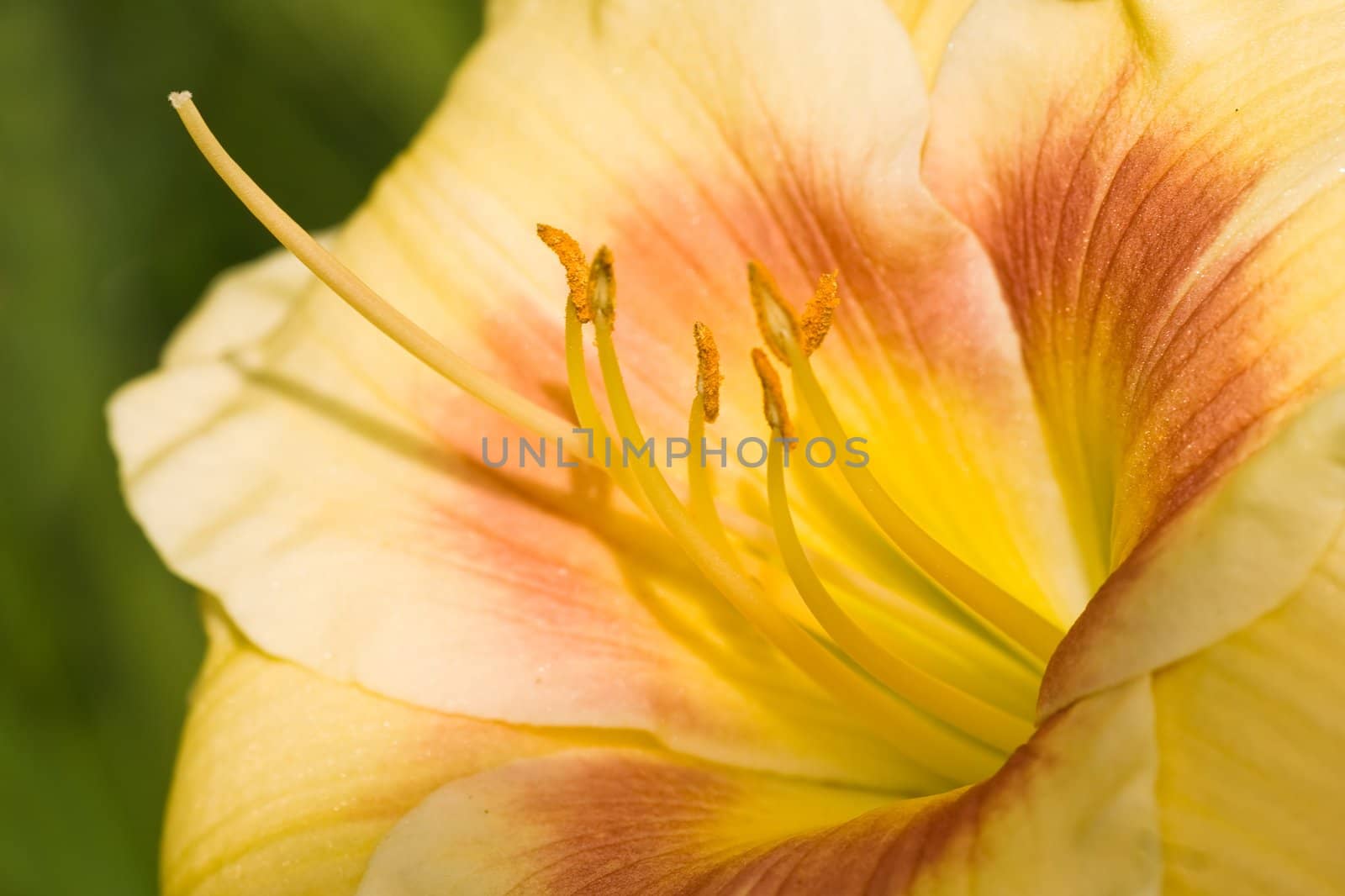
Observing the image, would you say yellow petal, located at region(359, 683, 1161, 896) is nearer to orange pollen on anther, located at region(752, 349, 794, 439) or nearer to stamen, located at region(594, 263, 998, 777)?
stamen, located at region(594, 263, 998, 777)

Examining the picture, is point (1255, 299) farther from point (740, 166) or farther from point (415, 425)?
point (415, 425)

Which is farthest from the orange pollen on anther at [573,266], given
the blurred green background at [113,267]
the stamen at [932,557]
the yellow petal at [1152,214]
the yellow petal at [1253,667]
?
the blurred green background at [113,267]

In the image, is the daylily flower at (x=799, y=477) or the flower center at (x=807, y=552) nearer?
the daylily flower at (x=799, y=477)

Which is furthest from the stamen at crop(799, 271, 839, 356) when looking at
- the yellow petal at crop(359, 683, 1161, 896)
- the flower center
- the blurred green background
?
the blurred green background

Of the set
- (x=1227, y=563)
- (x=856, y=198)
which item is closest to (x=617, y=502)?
(x=856, y=198)

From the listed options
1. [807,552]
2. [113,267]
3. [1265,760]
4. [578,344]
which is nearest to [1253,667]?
[1265,760]

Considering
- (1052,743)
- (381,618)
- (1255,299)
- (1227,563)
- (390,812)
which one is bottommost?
(390,812)

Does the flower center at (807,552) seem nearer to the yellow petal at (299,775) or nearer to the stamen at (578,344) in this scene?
the stamen at (578,344)
